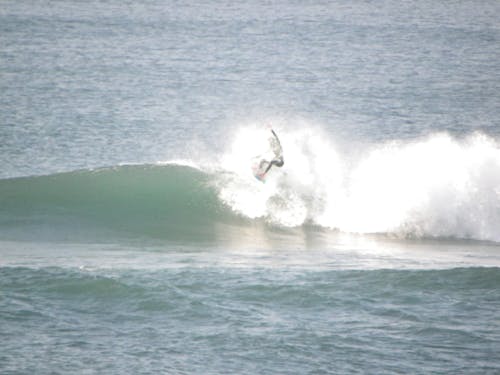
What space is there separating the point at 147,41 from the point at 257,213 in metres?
45.5

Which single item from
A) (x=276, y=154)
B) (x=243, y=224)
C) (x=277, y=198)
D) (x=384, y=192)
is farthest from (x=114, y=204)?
(x=384, y=192)

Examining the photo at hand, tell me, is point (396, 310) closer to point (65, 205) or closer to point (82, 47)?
point (65, 205)

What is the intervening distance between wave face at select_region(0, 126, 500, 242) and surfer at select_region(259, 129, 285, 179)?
1175 millimetres

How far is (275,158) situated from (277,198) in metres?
2.25

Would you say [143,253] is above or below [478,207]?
below

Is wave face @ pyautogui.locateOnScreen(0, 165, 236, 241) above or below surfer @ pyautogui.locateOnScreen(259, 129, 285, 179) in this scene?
below

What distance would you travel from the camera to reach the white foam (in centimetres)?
2494

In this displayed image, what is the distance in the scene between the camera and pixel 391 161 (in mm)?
28891

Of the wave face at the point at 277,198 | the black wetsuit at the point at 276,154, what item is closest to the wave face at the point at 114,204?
the wave face at the point at 277,198

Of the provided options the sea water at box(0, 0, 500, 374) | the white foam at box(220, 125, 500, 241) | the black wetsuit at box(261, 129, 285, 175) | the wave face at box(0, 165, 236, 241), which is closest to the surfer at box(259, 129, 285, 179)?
the black wetsuit at box(261, 129, 285, 175)

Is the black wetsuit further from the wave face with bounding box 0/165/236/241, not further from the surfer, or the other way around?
the wave face with bounding box 0/165/236/241

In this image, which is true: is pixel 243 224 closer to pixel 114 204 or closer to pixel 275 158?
pixel 275 158

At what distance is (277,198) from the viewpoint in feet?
84.2

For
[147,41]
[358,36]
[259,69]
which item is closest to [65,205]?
[259,69]
